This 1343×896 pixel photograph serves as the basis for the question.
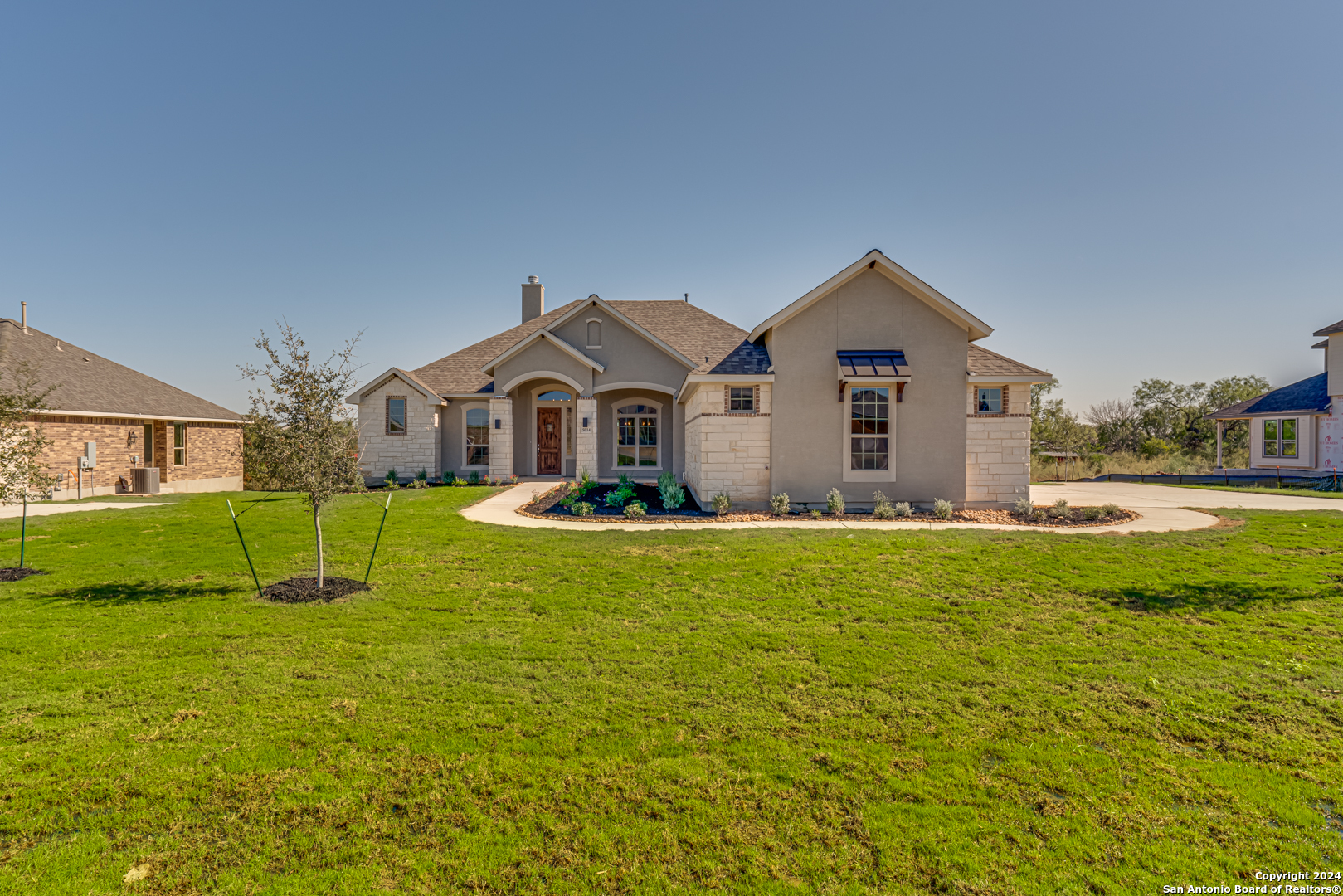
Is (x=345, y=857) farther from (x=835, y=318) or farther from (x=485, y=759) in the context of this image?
(x=835, y=318)

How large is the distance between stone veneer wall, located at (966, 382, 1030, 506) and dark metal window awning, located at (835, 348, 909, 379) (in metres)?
2.16

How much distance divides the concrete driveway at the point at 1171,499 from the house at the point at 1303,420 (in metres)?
9.88

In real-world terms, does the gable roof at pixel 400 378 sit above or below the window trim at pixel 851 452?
above

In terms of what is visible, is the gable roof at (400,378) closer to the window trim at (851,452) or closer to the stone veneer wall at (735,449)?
the stone veneer wall at (735,449)

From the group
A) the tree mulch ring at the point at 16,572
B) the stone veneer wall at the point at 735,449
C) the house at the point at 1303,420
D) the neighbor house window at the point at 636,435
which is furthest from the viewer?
the house at the point at 1303,420

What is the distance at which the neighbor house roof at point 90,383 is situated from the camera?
18812 mm

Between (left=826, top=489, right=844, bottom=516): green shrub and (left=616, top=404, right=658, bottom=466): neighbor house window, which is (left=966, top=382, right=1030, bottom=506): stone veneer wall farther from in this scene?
(left=616, top=404, right=658, bottom=466): neighbor house window

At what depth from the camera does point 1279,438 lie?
25.9 meters

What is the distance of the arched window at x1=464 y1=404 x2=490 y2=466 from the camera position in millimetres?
22344

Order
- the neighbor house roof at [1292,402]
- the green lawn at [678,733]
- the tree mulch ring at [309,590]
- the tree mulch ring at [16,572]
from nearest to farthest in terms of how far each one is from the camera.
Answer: the green lawn at [678,733], the tree mulch ring at [309,590], the tree mulch ring at [16,572], the neighbor house roof at [1292,402]

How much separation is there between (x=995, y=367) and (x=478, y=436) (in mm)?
17090

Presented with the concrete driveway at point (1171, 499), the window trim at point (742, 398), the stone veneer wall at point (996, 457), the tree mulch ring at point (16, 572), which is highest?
the window trim at point (742, 398)

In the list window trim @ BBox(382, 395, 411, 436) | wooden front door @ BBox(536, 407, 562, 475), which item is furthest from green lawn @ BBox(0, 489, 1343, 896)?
wooden front door @ BBox(536, 407, 562, 475)

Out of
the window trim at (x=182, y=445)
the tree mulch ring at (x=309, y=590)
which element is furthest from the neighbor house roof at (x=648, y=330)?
the tree mulch ring at (x=309, y=590)
